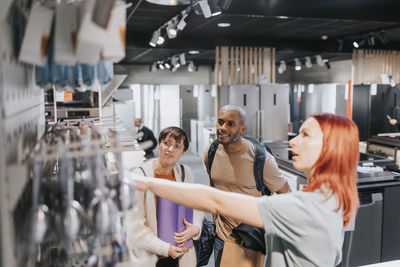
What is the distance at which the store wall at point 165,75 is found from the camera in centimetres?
1470

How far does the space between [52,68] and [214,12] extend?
119 inches

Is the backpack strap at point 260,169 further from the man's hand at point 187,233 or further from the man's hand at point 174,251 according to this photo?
the man's hand at point 174,251

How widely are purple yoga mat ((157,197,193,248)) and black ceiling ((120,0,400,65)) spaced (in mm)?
2887

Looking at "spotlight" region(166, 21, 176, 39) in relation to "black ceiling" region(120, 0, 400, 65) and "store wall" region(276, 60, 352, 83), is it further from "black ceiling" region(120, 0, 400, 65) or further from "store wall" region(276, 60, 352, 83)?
"store wall" region(276, 60, 352, 83)

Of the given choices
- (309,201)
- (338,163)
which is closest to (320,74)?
(338,163)

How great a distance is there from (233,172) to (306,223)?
1.48m

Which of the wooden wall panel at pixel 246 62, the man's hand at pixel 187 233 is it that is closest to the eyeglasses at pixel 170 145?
the man's hand at pixel 187 233

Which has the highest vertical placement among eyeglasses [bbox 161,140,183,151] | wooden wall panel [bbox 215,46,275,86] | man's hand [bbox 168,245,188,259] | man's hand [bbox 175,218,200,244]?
wooden wall panel [bbox 215,46,275,86]

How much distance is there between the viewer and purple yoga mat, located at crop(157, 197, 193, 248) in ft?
7.77

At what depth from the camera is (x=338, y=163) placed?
1538 millimetres

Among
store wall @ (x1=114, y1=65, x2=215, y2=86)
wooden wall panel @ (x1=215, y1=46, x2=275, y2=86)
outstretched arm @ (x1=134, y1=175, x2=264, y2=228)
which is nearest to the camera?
outstretched arm @ (x1=134, y1=175, x2=264, y2=228)

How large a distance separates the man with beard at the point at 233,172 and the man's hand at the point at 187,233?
0.38 metres

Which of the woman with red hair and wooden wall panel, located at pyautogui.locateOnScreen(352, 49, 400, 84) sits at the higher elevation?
wooden wall panel, located at pyautogui.locateOnScreen(352, 49, 400, 84)

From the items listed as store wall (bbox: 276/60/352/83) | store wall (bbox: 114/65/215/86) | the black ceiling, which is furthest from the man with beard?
store wall (bbox: 114/65/215/86)
